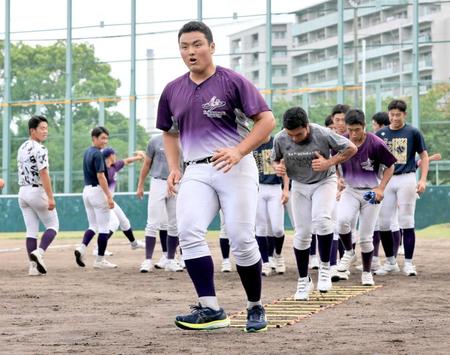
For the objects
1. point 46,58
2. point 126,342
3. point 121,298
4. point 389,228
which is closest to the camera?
point 126,342

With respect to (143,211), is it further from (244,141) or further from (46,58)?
(244,141)

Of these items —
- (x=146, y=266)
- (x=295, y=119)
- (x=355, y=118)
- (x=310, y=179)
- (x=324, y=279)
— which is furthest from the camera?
(x=146, y=266)

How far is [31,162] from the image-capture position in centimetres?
1467

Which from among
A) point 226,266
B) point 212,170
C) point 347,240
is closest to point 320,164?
point 347,240

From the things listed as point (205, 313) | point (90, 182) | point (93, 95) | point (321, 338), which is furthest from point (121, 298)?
point (93, 95)

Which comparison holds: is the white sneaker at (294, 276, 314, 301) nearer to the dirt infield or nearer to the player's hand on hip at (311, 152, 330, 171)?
the dirt infield

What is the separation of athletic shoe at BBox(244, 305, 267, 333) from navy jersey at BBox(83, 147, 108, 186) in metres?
8.05

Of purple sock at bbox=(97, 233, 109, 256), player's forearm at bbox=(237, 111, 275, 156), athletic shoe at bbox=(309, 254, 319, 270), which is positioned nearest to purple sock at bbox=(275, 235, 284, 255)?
athletic shoe at bbox=(309, 254, 319, 270)

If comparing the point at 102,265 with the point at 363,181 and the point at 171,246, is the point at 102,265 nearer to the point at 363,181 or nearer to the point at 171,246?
the point at 171,246

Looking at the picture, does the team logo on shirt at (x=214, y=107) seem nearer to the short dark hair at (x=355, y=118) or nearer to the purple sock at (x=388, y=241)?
the short dark hair at (x=355, y=118)

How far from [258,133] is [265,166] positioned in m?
6.54

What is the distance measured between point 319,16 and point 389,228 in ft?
68.6

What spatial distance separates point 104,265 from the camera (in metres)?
16.5

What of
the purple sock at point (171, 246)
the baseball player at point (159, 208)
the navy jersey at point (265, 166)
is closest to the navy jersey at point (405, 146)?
the navy jersey at point (265, 166)
